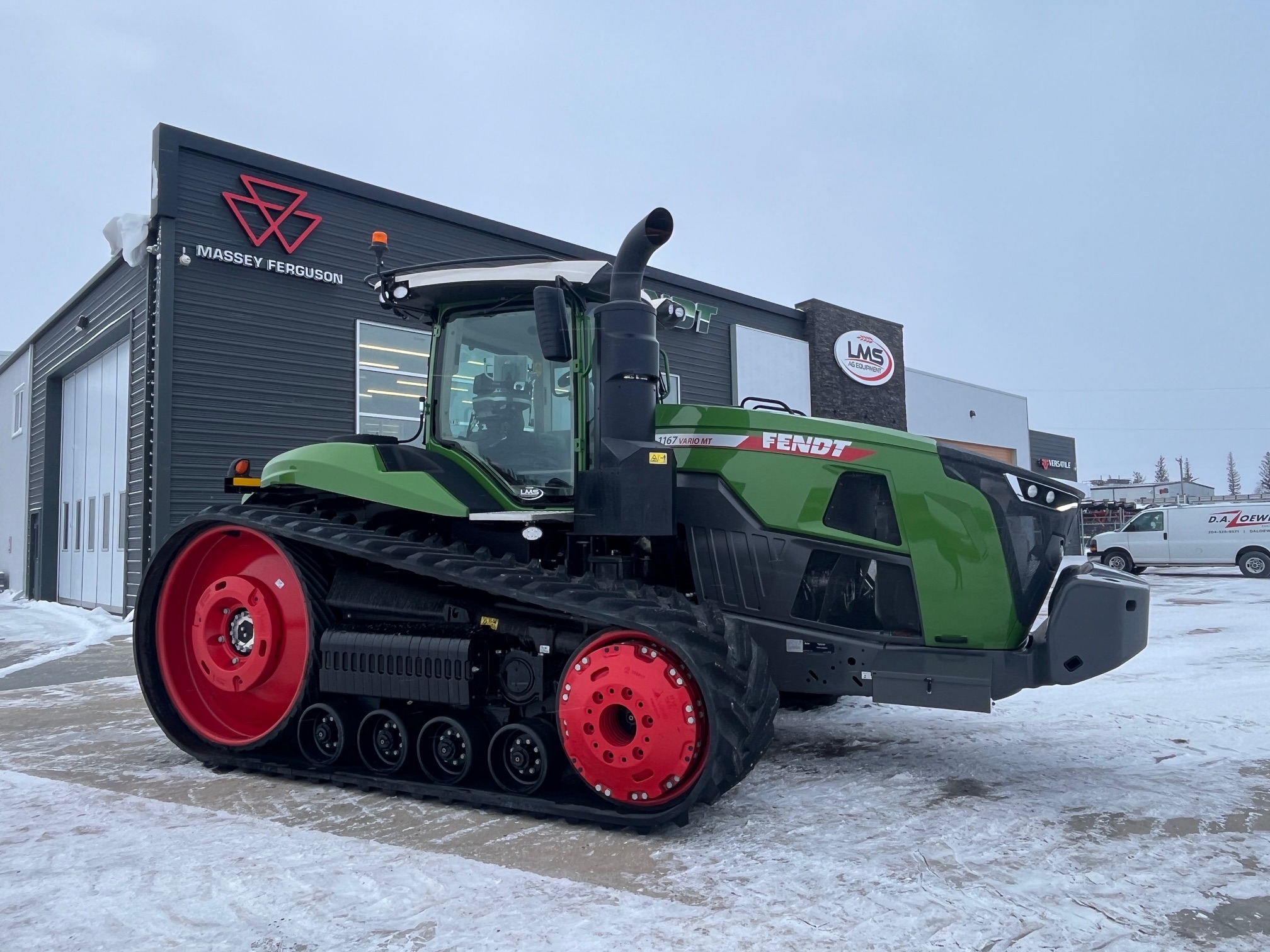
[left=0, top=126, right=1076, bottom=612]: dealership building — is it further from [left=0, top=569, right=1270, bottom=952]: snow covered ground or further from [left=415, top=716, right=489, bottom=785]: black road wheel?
[left=415, top=716, right=489, bottom=785]: black road wheel

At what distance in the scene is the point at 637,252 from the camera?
14.2 ft

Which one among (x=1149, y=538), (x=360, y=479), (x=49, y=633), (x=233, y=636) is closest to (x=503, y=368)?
(x=360, y=479)

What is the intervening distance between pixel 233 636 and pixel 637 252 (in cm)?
305

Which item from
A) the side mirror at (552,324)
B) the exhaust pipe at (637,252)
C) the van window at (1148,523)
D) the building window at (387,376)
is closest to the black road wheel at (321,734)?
the side mirror at (552,324)

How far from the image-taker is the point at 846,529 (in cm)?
438

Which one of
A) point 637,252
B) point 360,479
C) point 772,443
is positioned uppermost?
point 637,252

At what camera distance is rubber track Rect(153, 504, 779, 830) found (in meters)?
3.70

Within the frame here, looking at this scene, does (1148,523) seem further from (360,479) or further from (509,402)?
(360,479)

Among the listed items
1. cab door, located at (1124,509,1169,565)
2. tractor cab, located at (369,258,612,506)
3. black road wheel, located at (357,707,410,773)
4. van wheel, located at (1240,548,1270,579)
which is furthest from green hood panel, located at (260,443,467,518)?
cab door, located at (1124,509,1169,565)

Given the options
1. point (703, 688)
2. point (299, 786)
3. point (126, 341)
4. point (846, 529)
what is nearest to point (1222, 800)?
point (846, 529)

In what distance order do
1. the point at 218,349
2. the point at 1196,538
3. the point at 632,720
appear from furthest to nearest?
the point at 1196,538, the point at 218,349, the point at 632,720

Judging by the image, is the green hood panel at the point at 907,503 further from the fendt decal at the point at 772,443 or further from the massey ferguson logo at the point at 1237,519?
the massey ferguson logo at the point at 1237,519

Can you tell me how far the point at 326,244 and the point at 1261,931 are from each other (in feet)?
43.6

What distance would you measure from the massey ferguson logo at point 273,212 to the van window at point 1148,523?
19.3 meters
